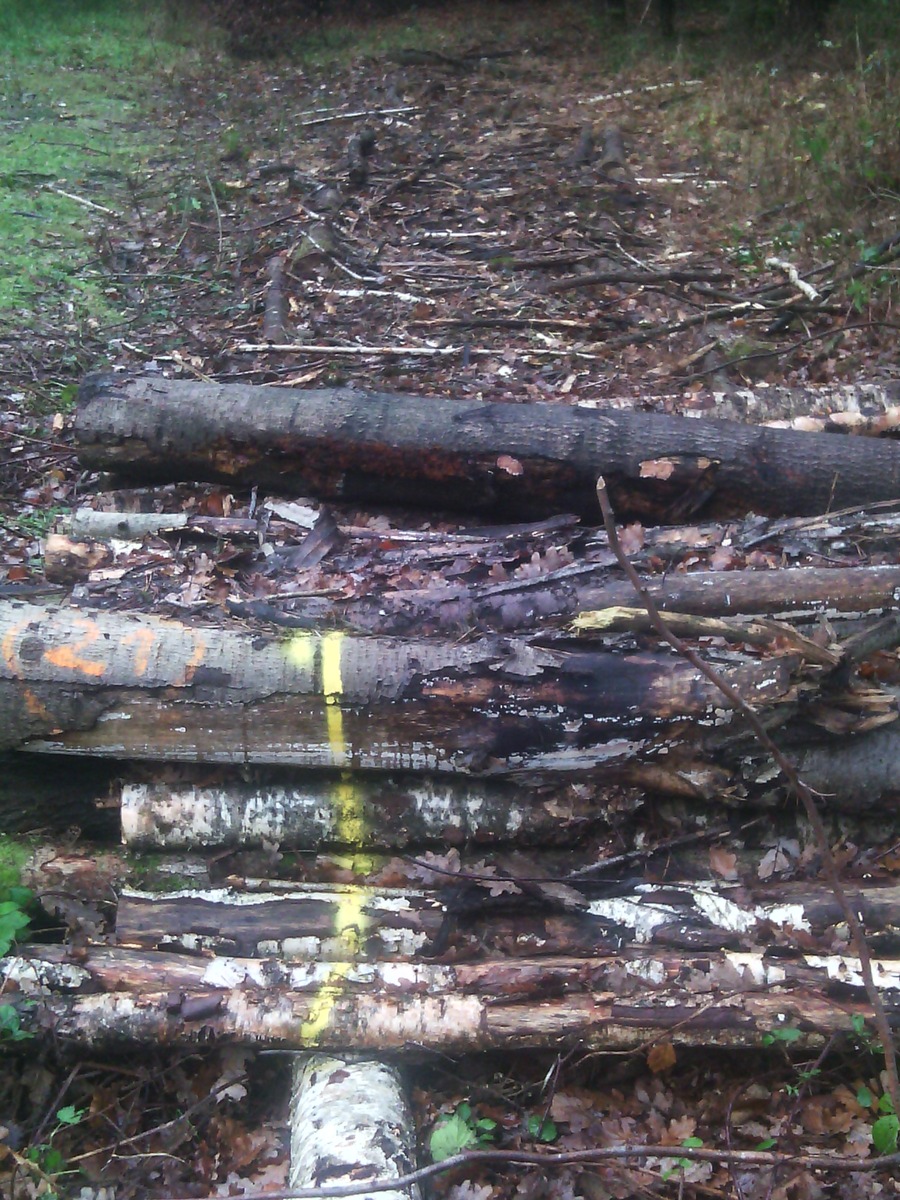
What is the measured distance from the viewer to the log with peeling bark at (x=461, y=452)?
15.8ft

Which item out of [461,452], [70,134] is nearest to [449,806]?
[461,452]

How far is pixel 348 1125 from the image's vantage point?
8.99 ft

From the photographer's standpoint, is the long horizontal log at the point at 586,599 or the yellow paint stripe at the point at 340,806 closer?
the yellow paint stripe at the point at 340,806

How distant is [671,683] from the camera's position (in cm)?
330

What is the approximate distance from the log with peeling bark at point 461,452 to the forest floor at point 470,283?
44cm

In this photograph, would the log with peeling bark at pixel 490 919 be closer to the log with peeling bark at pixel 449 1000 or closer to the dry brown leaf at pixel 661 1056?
the log with peeling bark at pixel 449 1000

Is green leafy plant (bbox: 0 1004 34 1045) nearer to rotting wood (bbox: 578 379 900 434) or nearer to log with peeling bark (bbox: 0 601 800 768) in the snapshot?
log with peeling bark (bbox: 0 601 800 768)

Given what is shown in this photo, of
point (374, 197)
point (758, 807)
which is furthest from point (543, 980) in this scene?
point (374, 197)

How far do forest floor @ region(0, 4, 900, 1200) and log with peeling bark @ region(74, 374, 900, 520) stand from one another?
0.44 metres

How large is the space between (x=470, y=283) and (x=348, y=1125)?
287 inches

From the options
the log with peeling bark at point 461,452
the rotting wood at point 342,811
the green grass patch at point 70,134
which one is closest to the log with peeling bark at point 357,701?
the rotting wood at point 342,811

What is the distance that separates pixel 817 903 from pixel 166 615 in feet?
8.38

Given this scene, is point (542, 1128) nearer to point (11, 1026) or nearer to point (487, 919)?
point (487, 919)

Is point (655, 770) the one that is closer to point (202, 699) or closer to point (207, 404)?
point (202, 699)
